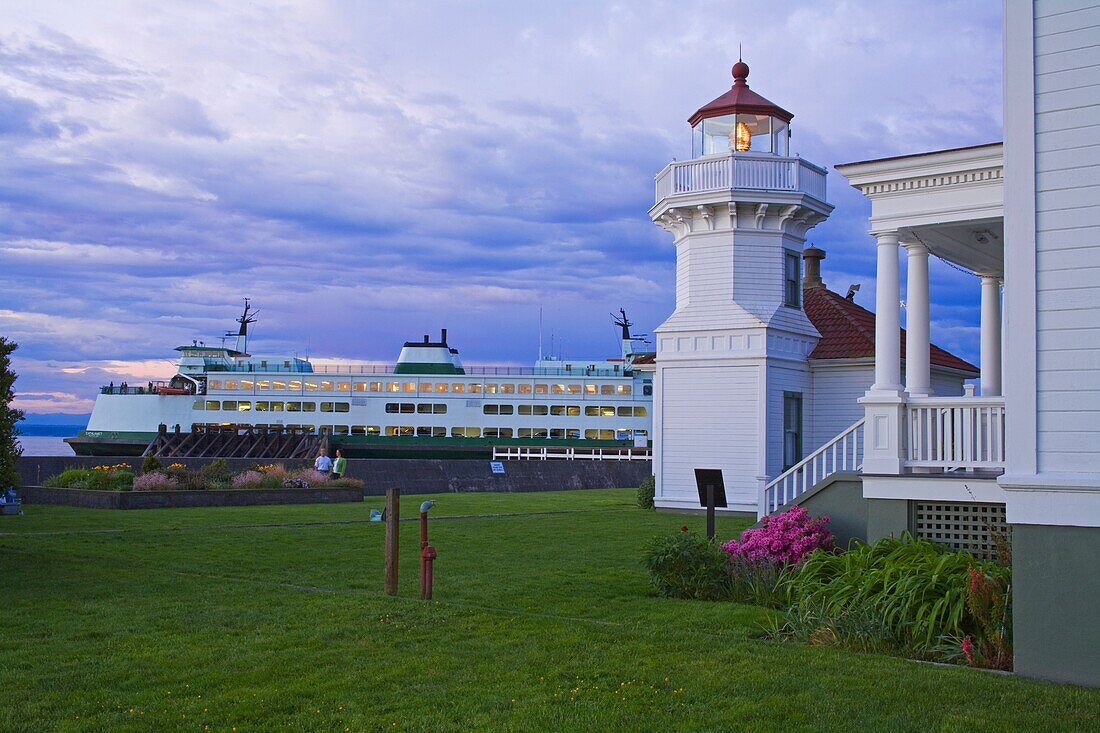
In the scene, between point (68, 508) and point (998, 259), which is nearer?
point (998, 259)

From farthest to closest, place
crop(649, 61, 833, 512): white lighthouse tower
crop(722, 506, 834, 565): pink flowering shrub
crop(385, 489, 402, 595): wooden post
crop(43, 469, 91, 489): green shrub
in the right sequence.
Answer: crop(43, 469, 91, 489): green shrub, crop(649, 61, 833, 512): white lighthouse tower, crop(722, 506, 834, 565): pink flowering shrub, crop(385, 489, 402, 595): wooden post

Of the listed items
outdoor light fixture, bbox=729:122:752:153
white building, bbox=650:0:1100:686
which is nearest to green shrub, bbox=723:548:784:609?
white building, bbox=650:0:1100:686

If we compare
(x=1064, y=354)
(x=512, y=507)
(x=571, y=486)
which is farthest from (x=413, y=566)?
(x=571, y=486)

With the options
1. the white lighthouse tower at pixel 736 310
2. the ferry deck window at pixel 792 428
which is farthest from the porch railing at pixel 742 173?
the ferry deck window at pixel 792 428

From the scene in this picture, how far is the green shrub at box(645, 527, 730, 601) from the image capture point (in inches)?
488

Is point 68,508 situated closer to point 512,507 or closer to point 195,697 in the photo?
point 512,507

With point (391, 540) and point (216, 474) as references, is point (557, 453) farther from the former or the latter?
point (391, 540)

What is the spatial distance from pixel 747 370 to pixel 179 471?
16.1m

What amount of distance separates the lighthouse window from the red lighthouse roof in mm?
4129

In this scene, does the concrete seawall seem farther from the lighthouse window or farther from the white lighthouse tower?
the lighthouse window

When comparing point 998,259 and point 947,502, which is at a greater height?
point 998,259

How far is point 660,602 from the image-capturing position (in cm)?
1192

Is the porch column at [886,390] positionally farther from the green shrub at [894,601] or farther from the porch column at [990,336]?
the porch column at [990,336]

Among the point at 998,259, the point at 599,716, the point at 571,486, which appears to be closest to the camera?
the point at 599,716
